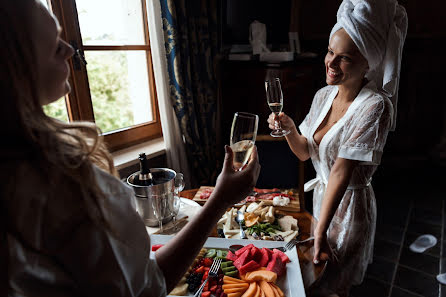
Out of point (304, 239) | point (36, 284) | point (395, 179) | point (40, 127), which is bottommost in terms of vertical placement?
point (395, 179)

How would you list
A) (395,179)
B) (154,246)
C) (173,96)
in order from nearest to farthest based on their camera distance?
(154,246) → (173,96) → (395,179)

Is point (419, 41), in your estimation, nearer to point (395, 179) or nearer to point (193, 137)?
point (395, 179)

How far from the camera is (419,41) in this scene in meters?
3.06

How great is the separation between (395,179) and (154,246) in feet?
11.1

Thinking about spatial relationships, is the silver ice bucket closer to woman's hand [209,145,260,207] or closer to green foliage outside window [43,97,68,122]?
woman's hand [209,145,260,207]

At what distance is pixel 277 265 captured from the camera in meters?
0.87

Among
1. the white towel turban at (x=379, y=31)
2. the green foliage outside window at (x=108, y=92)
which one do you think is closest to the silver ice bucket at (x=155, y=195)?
the white towel turban at (x=379, y=31)

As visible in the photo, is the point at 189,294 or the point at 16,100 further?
the point at 189,294

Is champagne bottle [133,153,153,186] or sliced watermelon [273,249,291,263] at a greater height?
champagne bottle [133,153,153,186]

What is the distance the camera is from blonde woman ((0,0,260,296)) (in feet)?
1.29

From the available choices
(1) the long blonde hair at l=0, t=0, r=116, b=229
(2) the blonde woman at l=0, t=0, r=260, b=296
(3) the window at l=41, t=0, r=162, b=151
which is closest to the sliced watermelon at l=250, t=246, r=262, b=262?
(2) the blonde woman at l=0, t=0, r=260, b=296

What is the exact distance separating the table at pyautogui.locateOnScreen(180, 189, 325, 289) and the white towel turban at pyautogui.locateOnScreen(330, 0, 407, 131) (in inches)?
24.5

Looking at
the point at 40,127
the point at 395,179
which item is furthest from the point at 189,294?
the point at 395,179

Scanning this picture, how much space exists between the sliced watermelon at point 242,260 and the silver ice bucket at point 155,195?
1.20 feet
